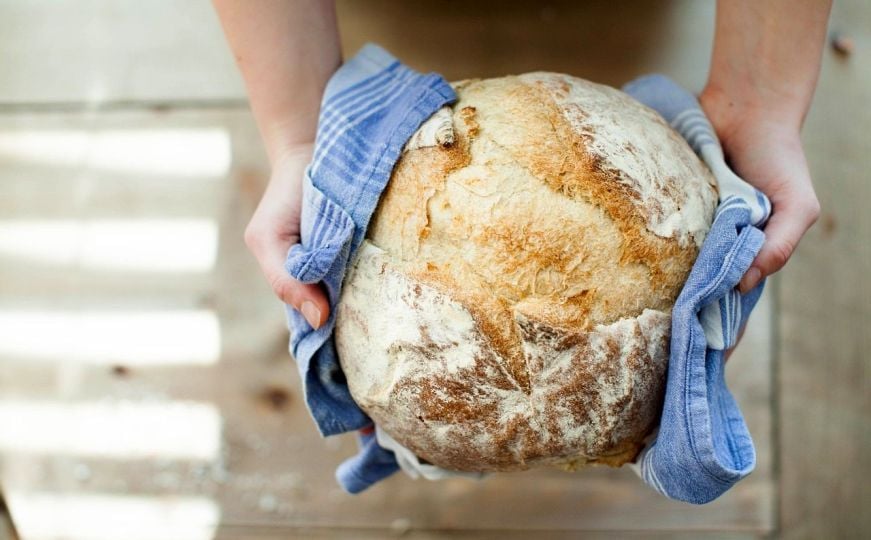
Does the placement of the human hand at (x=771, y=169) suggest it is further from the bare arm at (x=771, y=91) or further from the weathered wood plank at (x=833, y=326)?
the weathered wood plank at (x=833, y=326)

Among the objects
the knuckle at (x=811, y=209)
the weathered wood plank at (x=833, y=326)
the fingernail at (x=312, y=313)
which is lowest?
the weathered wood plank at (x=833, y=326)

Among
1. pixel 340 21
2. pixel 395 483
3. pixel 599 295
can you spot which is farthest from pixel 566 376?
pixel 340 21

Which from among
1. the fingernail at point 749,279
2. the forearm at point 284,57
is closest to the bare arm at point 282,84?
the forearm at point 284,57

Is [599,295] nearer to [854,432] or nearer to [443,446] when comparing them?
[443,446]

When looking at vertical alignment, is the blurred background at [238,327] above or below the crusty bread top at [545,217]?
below

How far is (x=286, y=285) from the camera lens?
38.9 inches

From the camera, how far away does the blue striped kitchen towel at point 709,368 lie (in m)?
0.88

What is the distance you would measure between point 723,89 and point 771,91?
7cm

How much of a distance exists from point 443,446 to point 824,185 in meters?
1.04

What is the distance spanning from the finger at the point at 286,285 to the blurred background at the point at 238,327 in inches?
19.2

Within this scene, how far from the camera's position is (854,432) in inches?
58.6

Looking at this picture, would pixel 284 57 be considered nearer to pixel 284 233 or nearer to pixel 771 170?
pixel 284 233

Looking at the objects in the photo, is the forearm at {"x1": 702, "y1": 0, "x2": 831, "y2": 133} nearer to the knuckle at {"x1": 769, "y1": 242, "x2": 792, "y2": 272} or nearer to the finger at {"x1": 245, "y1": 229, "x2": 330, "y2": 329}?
the knuckle at {"x1": 769, "y1": 242, "x2": 792, "y2": 272}

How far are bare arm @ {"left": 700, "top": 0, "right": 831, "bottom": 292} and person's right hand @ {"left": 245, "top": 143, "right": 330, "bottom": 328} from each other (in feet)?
2.04
